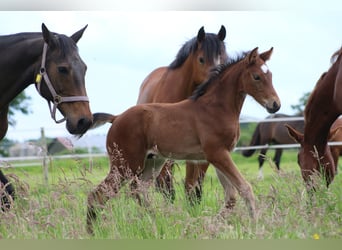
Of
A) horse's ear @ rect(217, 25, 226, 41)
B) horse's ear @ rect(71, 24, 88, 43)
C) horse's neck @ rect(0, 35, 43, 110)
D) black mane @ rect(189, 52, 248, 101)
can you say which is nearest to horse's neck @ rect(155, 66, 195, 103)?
horse's ear @ rect(217, 25, 226, 41)

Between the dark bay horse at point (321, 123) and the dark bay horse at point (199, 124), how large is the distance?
2.75ft

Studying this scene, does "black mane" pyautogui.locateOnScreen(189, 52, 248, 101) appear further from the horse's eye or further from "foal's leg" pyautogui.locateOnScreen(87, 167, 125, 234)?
the horse's eye

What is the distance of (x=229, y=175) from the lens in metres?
5.53

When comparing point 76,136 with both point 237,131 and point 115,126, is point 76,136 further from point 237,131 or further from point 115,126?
point 237,131

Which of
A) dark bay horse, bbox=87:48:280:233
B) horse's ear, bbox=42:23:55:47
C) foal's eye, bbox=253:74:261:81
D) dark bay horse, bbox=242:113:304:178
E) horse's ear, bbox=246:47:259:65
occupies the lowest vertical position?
dark bay horse, bbox=242:113:304:178

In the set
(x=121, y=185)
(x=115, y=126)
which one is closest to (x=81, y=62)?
(x=115, y=126)

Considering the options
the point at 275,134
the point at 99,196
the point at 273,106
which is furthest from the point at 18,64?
the point at 275,134

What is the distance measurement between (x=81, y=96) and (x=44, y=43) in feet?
2.23

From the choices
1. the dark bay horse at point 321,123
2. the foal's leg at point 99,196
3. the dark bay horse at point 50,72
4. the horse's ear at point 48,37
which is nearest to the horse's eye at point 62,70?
the dark bay horse at point 50,72

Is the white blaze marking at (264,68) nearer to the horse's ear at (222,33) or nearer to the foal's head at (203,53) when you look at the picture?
the foal's head at (203,53)

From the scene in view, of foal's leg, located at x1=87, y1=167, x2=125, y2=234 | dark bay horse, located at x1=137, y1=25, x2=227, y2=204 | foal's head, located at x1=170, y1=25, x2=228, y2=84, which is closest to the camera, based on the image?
foal's leg, located at x1=87, y1=167, x2=125, y2=234

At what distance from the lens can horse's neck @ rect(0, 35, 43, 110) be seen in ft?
19.1

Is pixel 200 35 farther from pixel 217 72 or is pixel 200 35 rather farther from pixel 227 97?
pixel 227 97

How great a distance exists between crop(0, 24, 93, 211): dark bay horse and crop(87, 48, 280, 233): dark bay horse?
55cm
